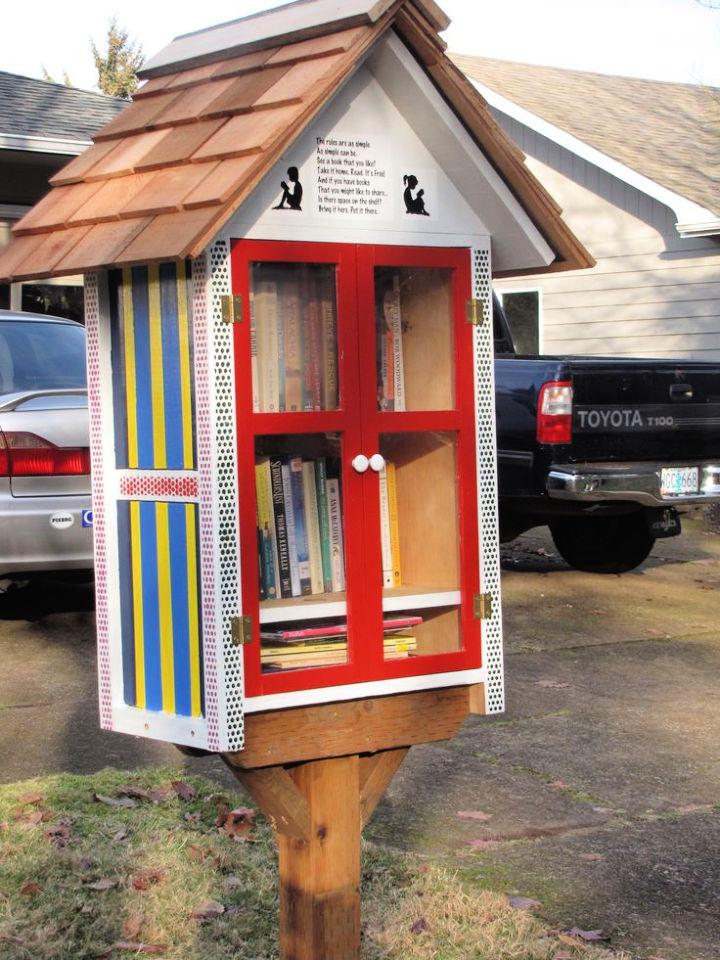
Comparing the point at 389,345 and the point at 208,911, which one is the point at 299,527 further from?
the point at 208,911

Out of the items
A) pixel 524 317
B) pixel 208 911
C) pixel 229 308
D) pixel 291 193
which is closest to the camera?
pixel 229 308

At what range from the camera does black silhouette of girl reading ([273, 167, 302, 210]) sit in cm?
302

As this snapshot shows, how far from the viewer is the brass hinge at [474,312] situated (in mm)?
3285

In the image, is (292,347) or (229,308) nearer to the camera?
(229,308)

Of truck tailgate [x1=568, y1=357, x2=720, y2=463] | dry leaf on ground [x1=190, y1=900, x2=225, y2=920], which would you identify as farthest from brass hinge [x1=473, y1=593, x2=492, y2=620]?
truck tailgate [x1=568, y1=357, x2=720, y2=463]

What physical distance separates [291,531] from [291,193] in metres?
0.78

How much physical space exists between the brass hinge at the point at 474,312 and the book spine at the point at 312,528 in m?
0.52

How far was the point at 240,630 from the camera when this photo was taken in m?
2.96

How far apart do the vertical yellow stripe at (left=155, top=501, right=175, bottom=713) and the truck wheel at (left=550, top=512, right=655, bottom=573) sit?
22.8ft

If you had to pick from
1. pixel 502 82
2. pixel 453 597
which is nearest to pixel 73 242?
pixel 453 597

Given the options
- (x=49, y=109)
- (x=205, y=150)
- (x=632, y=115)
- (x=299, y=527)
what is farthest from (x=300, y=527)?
(x=632, y=115)

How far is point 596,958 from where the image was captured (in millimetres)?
3617

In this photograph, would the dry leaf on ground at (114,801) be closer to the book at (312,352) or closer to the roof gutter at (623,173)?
the book at (312,352)

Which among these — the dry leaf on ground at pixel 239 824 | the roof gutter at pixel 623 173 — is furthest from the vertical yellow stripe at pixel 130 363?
the roof gutter at pixel 623 173
